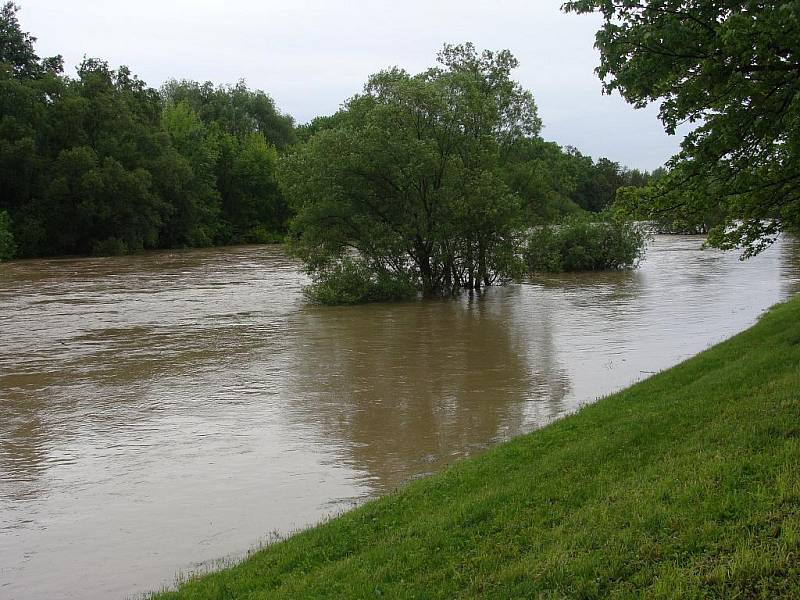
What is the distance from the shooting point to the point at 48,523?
10.6m

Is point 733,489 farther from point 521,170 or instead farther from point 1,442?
point 521,170

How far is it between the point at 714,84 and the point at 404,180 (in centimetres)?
2385

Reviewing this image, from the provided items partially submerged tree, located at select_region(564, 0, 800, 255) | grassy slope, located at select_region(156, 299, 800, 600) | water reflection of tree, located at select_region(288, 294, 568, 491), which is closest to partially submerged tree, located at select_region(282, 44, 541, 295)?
water reflection of tree, located at select_region(288, 294, 568, 491)

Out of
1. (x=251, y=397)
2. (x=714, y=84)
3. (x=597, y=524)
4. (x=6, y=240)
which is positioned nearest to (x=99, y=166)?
(x=6, y=240)

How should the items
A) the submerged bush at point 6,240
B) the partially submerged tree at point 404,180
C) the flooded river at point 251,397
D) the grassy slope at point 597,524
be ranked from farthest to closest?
the submerged bush at point 6,240 < the partially submerged tree at point 404,180 < the flooded river at point 251,397 < the grassy slope at point 597,524

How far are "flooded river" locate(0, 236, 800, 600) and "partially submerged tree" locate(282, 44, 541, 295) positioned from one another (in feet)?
8.89

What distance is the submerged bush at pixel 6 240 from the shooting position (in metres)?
60.4

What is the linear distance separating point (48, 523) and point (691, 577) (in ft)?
27.4

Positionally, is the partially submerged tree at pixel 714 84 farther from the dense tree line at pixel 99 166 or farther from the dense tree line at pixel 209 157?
the dense tree line at pixel 99 166

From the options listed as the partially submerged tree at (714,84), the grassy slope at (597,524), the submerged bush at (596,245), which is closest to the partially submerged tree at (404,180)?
the submerged bush at (596,245)

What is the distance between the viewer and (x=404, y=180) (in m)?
33.6

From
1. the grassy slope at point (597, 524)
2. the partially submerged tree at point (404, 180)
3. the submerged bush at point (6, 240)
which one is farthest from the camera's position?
the submerged bush at point (6, 240)

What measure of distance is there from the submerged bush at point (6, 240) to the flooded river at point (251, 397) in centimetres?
2388

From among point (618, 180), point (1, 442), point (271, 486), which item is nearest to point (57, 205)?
point (1, 442)
